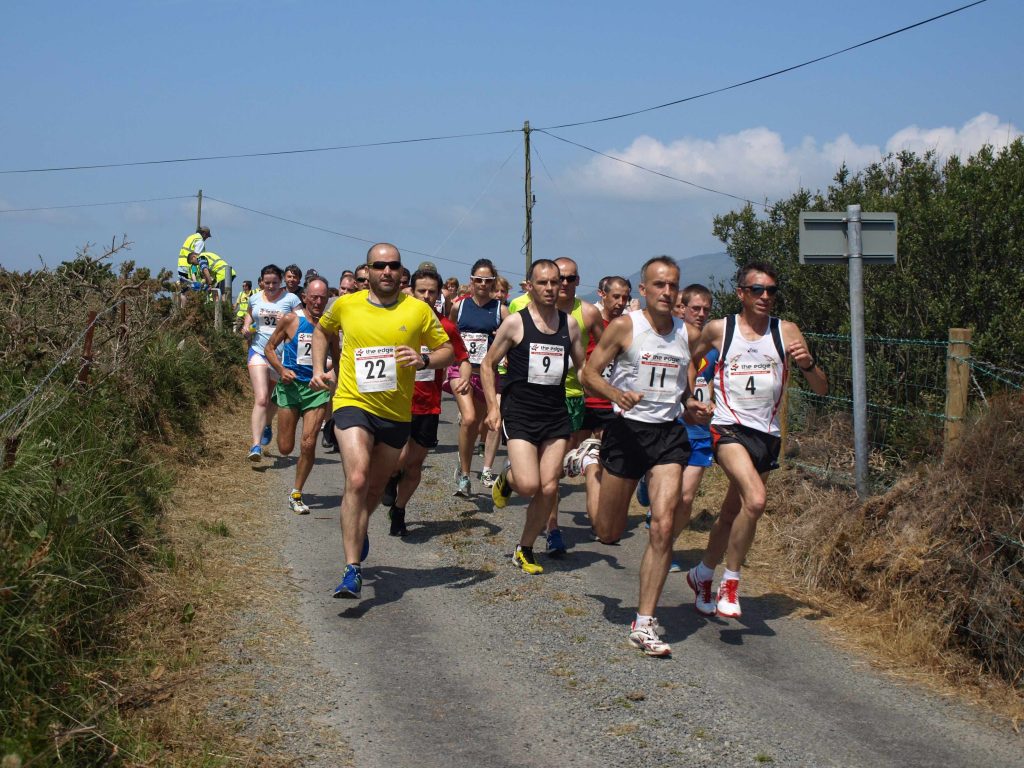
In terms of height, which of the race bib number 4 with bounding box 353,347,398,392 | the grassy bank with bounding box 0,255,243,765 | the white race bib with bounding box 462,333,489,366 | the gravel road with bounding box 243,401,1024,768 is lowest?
the gravel road with bounding box 243,401,1024,768

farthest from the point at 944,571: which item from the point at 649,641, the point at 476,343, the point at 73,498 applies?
the point at 476,343

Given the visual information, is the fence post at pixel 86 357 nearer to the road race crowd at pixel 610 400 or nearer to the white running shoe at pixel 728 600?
the road race crowd at pixel 610 400

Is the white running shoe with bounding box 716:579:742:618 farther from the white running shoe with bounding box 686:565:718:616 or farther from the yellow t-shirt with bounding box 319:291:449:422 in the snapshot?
the yellow t-shirt with bounding box 319:291:449:422

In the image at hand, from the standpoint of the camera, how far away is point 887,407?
866 cm

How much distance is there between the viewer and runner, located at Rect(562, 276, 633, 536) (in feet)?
26.3

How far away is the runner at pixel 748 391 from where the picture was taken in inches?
255

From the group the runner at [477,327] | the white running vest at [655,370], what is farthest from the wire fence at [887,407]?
the runner at [477,327]

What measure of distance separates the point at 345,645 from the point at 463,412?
3.98 m

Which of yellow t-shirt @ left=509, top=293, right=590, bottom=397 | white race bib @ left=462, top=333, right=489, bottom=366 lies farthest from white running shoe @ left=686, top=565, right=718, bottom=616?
white race bib @ left=462, top=333, right=489, bottom=366

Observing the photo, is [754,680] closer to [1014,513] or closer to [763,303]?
[1014,513]

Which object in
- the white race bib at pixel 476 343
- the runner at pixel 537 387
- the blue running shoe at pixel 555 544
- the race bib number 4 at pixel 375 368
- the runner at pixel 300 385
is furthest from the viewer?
the white race bib at pixel 476 343

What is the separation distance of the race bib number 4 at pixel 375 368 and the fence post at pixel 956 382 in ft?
13.0

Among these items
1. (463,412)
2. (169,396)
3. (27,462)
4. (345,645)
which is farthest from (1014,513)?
(169,396)

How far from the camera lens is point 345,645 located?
6.03m
